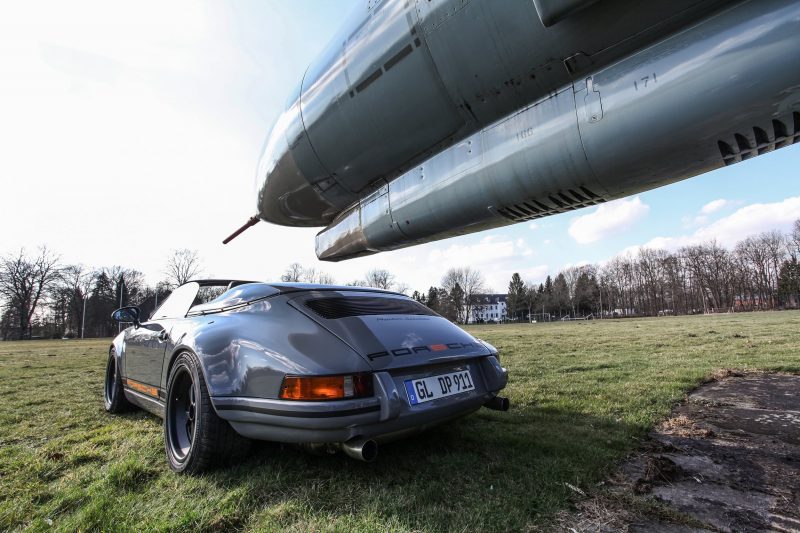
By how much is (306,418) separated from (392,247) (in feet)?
6.89

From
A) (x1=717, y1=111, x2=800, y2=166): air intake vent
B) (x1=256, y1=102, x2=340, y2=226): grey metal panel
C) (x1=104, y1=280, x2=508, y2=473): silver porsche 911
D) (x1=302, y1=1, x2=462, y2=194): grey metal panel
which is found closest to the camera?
(x1=717, y1=111, x2=800, y2=166): air intake vent

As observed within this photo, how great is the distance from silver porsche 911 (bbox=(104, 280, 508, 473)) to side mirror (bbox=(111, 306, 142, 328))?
1.15 metres

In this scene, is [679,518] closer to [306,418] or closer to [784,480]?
[784,480]

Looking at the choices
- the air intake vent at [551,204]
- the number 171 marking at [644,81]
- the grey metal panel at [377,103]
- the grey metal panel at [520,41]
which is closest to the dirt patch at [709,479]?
the air intake vent at [551,204]

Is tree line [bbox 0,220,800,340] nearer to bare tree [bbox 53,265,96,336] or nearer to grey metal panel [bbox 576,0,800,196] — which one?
bare tree [bbox 53,265,96,336]

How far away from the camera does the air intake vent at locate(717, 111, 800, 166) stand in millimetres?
1636

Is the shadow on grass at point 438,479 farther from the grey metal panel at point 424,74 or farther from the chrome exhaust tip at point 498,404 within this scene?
the grey metal panel at point 424,74

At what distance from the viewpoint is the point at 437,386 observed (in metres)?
2.12

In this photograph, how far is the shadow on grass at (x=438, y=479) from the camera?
1721 mm

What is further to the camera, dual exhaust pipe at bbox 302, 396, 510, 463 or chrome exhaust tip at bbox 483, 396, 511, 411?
chrome exhaust tip at bbox 483, 396, 511, 411

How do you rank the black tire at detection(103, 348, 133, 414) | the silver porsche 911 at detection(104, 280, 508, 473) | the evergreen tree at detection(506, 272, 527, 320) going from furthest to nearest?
the evergreen tree at detection(506, 272, 527, 320) → the black tire at detection(103, 348, 133, 414) → the silver porsche 911 at detection(104, 280, 508, 473)

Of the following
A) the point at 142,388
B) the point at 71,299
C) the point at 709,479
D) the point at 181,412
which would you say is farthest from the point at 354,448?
the point at 71,299

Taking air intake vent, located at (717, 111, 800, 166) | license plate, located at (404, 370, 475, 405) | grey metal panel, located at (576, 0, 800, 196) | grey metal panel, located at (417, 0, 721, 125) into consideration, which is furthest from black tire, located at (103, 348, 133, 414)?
air intake vent, located at (717, 111, 800, 166)

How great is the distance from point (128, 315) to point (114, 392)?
2.63 ft
